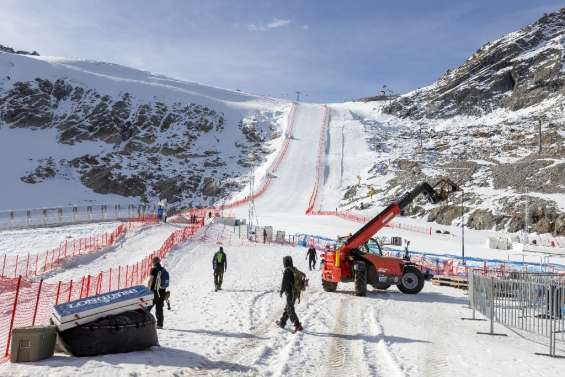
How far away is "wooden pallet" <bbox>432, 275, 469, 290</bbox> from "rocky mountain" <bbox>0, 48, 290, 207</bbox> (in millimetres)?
52856

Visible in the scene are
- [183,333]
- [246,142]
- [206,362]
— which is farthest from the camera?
[246,142]

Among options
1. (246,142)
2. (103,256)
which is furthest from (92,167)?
(103,256)

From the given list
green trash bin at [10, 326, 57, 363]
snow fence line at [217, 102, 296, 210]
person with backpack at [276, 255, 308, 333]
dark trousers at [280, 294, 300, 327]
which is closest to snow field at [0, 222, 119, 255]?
dark trousers at [280, 294, 300, 327]

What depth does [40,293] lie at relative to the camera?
17234mm

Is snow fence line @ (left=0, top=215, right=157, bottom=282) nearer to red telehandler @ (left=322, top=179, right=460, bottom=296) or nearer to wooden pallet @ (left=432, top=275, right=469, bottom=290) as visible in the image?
red telehandler @ (left=322, top=179, right=460, bottom=296)

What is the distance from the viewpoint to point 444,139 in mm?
87438

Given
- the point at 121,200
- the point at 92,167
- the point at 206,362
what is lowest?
the point at 206,362

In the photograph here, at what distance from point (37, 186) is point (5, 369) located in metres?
70.4

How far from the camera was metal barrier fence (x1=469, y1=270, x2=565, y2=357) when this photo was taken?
11094 millimetres

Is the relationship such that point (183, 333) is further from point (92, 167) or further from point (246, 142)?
point (246, 142)

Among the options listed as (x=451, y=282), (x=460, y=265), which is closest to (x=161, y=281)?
(x=451, y=282)

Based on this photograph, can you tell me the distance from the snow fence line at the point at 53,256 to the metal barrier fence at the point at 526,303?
16.0m

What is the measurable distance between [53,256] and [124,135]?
70.0 meters

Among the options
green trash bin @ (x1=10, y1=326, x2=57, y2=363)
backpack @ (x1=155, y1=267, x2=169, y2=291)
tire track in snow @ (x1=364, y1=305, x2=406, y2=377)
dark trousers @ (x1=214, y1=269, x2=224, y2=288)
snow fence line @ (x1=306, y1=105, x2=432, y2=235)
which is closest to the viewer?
green trash bin @ (x1=10, y1=326, x2=57, y2=363)
